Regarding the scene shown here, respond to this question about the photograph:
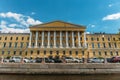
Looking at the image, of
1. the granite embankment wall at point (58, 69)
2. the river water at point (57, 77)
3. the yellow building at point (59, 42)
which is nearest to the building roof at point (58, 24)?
the yellow building at point (59, 42)

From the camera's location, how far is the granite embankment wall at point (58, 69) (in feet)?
58.4

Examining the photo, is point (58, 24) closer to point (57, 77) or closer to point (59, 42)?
point (59, 42)

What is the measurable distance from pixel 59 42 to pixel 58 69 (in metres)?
48.9

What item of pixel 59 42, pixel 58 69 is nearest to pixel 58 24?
pixel 59 42

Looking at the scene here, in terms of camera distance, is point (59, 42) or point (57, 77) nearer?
point (57, 77)

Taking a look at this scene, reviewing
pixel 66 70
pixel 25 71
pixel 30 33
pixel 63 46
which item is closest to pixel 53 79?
pixel 66 70

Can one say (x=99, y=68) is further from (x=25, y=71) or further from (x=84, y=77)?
(x=25, y=71)

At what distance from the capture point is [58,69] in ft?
59.1

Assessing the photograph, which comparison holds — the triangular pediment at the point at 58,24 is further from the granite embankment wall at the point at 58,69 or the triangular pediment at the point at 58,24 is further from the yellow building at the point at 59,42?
the granite embankment wall at the point at 58,69

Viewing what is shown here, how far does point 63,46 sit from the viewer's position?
65.8 metres

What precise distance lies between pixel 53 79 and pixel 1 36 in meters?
59.7

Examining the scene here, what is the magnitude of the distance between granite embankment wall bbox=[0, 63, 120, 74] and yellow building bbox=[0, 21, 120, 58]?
45.5 meters

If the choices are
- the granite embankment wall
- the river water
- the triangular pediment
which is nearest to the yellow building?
the triangular pediment

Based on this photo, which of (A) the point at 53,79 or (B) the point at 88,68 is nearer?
(A) the point at 53,79
